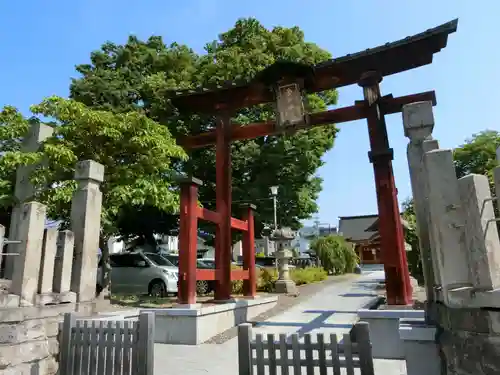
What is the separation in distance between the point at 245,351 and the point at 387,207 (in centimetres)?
481

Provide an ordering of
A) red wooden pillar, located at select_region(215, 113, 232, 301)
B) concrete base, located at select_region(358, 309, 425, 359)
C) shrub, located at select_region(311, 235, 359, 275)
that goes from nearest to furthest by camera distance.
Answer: concrete base, located at select_region(358, 309, 425, 359)
red wooden pillar, located at select_region(215, 113, 232, 301)
shrub, located at select_region(311, 235, 359, 275)

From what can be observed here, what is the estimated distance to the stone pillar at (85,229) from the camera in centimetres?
489

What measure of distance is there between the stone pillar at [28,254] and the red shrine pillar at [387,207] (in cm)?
578

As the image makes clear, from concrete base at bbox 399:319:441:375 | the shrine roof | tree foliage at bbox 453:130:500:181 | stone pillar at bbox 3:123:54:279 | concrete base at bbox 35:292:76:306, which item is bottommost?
concrete base at bbox 399:319:441:375

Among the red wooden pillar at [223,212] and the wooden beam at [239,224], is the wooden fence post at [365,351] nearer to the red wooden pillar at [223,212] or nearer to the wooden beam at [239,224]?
the red wooden pillar at [223,212]

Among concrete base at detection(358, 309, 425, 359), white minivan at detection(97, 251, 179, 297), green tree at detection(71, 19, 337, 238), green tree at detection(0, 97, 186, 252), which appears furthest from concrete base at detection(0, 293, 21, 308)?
green tree at detection(71, 19, 337, 238)

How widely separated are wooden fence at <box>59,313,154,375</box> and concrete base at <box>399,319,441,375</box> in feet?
9.61

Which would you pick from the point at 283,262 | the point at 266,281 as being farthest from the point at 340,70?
the point at 266,281

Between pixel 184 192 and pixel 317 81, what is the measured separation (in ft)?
13.2

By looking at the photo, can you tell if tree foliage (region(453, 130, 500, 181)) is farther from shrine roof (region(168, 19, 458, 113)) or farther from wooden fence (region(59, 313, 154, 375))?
wooden fence (region(59, 313, 154, 375))

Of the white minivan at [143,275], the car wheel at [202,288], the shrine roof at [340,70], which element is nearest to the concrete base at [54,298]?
the shrine roof at [340,70]

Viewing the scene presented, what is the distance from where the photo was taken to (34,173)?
820 centimetres

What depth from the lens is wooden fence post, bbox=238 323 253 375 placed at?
11.2 ft

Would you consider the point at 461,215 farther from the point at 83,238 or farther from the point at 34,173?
the point at 34,173
